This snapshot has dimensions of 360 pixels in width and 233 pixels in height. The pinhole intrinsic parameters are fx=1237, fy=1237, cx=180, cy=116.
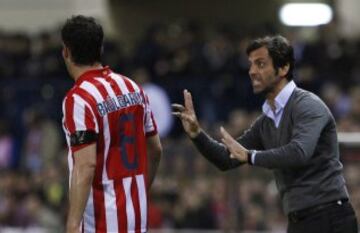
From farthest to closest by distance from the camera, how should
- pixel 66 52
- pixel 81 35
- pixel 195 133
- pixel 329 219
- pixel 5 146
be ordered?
pixel 5 146, pixel 195 133, pixel 329 219, pixel 66 52, pixel 81 35

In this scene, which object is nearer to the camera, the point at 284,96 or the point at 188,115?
the point at 284,96

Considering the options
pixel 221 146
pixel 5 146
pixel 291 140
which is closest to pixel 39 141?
pixel 5 146

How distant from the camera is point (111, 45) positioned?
16922mm

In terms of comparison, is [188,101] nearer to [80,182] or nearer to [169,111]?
[80,182]

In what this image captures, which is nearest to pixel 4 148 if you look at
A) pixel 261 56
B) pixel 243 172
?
pixel 243 172

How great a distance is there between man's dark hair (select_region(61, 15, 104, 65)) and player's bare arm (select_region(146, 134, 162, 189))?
704 millimetres

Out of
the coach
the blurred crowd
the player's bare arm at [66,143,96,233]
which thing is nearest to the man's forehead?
the coach

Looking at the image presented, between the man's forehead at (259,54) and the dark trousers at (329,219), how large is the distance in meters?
0.91

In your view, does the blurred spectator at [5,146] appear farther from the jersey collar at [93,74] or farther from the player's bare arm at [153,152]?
the jersey collar at [93,74]

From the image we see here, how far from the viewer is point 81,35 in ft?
21.7

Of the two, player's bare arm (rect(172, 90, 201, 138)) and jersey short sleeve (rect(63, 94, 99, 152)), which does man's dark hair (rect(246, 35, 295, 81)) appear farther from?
jersey short sleeve (rect(63, 94, 99, 152))

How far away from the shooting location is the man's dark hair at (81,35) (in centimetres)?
663

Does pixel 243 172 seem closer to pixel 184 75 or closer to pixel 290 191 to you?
pixel 184 75

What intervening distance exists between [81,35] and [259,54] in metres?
1.08
